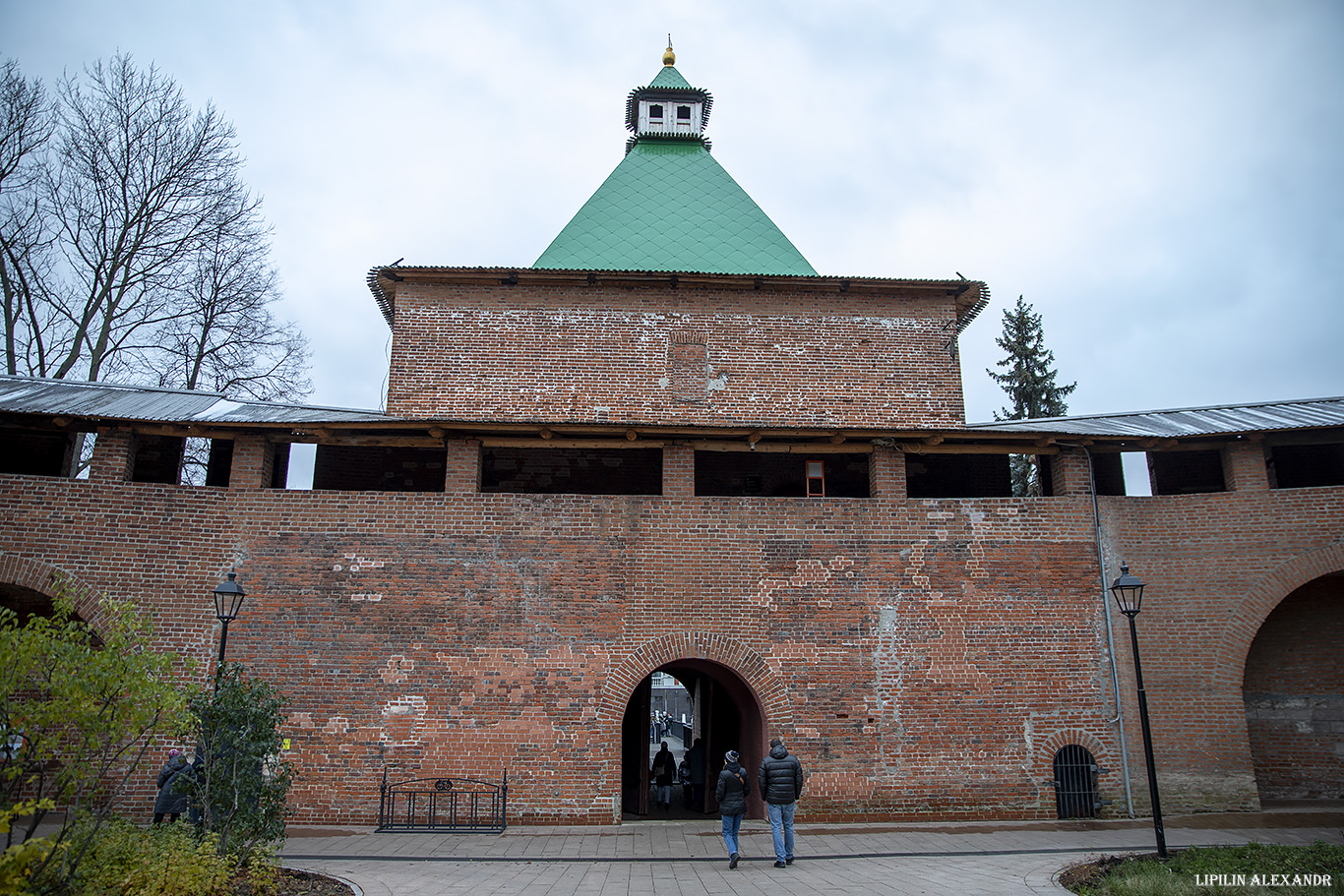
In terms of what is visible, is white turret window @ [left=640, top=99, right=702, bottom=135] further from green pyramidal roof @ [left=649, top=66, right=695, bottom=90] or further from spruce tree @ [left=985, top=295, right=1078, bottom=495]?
spruce tree @ [left=985, top=295, right=1078, bottom=495]

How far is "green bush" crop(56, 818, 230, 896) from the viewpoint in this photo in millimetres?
6410

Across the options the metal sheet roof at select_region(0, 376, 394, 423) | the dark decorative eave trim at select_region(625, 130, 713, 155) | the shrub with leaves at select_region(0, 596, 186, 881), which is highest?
the dark decorative eave trim at select_region(625, 130, 713, 155)

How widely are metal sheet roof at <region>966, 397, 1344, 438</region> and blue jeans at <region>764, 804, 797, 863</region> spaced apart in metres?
6.30

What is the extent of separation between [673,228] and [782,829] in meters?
11.4

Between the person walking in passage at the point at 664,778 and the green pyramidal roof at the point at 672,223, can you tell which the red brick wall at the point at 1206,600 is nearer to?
the green pyramidal roof at the point at 672,223

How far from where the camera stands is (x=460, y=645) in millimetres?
11289

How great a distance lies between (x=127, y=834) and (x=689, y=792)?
34.1 feet

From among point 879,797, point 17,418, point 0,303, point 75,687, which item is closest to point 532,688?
point 879,797

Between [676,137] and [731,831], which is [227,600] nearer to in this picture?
[731,831]

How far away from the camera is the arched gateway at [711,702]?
37.0 feet

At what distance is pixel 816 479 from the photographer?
43.2ft

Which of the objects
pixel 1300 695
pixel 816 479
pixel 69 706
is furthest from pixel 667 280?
pixel 1300 695

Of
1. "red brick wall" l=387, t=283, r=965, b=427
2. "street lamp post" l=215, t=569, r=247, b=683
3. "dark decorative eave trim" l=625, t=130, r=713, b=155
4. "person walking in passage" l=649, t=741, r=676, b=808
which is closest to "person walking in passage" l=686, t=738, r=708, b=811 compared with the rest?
"person walking in passage" l=649, t=741, r=676, b=808

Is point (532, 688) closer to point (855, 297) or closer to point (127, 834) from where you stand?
point (127, 834)
